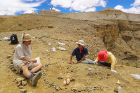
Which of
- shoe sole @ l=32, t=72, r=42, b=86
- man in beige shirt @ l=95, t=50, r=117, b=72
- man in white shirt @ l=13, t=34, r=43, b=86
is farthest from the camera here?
man in beige shirt @ l=95, t=50, r=117, b=72

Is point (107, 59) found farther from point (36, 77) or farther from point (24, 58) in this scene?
point (24, 58)

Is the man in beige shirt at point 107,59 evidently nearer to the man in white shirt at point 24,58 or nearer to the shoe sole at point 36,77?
the man in white shirt at point 24,58

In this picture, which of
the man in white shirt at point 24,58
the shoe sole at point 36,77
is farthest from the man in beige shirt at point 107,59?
the shoe sole at point 36,77

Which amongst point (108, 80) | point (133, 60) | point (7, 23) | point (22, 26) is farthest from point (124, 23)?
point (108, 80)

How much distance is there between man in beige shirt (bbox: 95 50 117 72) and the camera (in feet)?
14.7

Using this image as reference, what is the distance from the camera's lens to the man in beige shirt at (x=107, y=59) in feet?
14.7

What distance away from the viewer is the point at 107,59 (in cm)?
482

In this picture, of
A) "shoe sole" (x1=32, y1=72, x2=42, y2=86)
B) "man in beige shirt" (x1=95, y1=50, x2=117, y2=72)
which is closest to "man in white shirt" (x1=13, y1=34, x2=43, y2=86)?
"shoe sole" (x1=32, y1=72, x2=42, y2=86)

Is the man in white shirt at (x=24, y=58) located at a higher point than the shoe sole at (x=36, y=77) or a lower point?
higher

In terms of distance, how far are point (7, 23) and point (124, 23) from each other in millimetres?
29005

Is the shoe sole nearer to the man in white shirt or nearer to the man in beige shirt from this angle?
the man in white shirt

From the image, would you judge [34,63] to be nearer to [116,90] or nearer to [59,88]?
[59,88]

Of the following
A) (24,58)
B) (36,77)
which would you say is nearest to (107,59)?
(36,77)

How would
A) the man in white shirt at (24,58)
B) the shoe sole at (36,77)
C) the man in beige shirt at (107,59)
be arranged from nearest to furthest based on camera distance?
A: the shoe sole at (36,77) < the man in white shirt at (24,58) < the man in beige shirt at (107,59)
